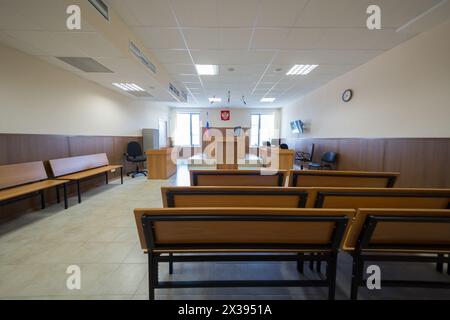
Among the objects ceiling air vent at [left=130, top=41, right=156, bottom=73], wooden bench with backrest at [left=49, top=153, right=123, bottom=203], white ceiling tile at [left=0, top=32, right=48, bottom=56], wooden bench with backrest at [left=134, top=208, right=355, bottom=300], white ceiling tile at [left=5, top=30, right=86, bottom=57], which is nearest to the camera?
wooden bench with backrest at [left=134, top=208, right=355, bottom=300]

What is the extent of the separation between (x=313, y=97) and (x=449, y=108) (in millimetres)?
4679

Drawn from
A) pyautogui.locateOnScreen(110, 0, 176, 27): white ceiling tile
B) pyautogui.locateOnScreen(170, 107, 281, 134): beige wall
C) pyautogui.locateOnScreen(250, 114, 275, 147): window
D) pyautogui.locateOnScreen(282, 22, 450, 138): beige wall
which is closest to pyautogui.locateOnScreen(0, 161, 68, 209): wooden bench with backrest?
pyautogui.locateOnScreen(110, 0, 176, 27): white ceiling tile

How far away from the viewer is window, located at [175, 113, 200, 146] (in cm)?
1157

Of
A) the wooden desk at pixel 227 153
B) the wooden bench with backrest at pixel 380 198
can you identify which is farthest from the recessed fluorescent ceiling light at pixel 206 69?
the wooden bench with backrest at pixel 380 198

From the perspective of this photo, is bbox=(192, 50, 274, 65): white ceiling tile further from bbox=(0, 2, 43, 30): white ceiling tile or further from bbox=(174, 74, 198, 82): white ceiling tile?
bbox=(0, 2, 43, 30): white ceiling tile

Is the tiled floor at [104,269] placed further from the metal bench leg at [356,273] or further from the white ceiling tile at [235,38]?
the white ceiling tile at [235,38]

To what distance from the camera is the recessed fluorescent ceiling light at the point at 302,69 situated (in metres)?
4.80

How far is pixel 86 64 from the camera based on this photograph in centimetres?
375

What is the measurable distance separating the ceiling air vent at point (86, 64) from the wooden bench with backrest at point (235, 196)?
358 cm

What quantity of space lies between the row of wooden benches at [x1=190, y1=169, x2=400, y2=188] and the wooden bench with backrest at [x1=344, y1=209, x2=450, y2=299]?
3.02 ft

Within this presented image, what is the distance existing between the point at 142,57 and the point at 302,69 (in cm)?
392

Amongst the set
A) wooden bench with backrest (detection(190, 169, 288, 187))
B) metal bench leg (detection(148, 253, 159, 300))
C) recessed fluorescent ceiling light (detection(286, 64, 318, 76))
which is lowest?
metal bench leg (detection(148, 253, 159, 300))

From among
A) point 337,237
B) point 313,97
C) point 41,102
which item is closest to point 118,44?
point 41,102

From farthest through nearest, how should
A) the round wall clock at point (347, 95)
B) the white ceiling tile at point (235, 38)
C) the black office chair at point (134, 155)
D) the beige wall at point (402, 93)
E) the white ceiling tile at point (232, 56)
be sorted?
1. the black office chair at point (134, 155)
2. the round wall clock at point (347, 95)
3. the white ceiling tile at point (232, 56)
4. the white ceiling tile at point (235, 38)
5. the beige wall at point (402, 93)
